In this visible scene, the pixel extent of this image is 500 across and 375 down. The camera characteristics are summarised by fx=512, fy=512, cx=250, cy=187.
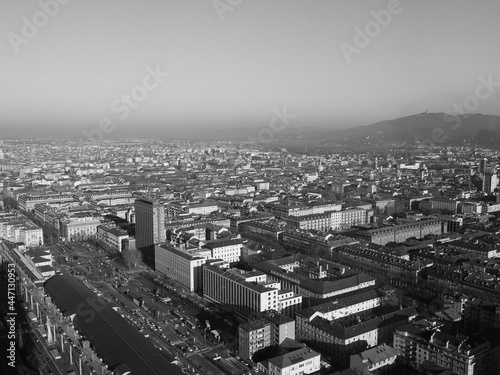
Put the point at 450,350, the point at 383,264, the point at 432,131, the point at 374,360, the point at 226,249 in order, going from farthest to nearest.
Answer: the point at 432,131 → the point at 226,249 → the point at 383,264 → the point at 374,360 → the point at 450,350

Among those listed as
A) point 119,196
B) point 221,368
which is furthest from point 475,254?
point 119,196

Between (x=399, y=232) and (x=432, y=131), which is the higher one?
(x=432, y=131)

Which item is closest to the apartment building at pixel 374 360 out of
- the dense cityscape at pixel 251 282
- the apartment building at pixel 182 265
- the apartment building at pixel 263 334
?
the dense cityscape at pixel 251 282

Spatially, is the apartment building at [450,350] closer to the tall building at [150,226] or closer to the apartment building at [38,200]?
the tall building at [150,226]

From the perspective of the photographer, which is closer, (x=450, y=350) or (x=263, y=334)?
(x=450, y=350)

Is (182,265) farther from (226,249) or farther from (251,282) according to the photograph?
(251,282)

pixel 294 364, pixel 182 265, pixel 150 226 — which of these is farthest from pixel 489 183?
pixel 294 364
